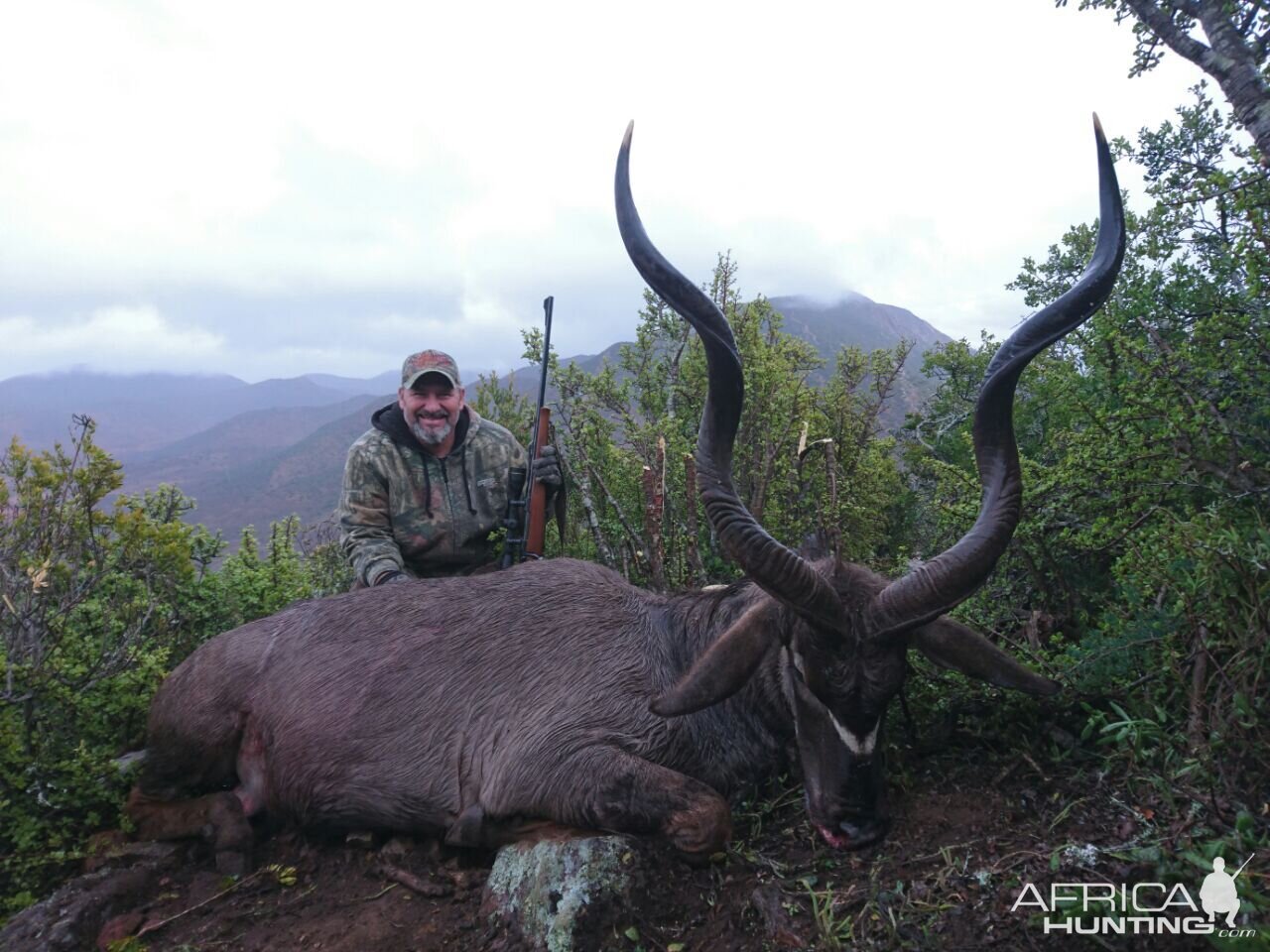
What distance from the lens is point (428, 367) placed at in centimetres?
670

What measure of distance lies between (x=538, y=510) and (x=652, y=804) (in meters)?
3.25

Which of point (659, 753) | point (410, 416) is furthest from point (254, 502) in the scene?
point (659, 753)

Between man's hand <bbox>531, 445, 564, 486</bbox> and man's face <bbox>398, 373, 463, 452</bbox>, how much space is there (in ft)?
3.04

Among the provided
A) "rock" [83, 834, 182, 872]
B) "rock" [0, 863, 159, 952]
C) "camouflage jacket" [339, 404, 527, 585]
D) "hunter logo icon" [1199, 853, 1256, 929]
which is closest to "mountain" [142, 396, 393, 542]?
"camouflage jacket" [339, 404, 527, 585]

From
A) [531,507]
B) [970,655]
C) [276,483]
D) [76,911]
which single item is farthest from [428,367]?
[276,483]

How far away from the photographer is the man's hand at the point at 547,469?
20.8 feet

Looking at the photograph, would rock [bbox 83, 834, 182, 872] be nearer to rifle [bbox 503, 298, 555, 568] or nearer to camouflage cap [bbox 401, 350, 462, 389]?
rifle [bbox 503, 298, 555, 568]

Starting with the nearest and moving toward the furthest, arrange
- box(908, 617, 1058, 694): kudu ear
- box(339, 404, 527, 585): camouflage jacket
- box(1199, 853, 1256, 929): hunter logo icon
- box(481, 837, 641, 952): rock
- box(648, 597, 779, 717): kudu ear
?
1. box(1199, 853, 1256, 929): hunter logo icon
2. box(481, 837, 641, 952): rock
3. box(908, 617, 1058, 694): kudu ear
4. box(648, 597, 779, 717): kudu ear
5. box(339, 404, 527, 585): camouflage jacket

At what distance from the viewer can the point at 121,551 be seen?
558 centimetres

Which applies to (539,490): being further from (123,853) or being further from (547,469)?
(123,853)

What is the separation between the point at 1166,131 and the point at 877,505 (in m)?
6.12

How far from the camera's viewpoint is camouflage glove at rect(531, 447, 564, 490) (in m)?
6.35

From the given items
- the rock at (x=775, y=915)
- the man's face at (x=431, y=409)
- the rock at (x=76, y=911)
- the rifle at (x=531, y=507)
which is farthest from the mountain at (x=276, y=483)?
the rock at (x=775, y=915)

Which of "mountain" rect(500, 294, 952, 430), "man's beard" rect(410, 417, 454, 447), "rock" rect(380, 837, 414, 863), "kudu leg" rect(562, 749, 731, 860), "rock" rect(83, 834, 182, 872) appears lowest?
"rock" rect(83, 834, 182, 872)
